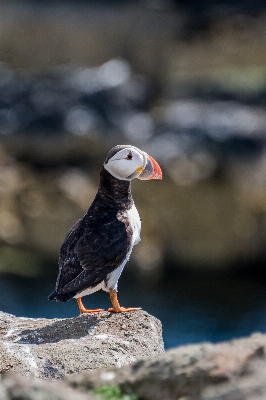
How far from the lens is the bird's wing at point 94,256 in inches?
299

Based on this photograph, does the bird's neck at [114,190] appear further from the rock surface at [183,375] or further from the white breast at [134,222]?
the rock surface at [183,375]

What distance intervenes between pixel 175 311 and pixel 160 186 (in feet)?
12.1

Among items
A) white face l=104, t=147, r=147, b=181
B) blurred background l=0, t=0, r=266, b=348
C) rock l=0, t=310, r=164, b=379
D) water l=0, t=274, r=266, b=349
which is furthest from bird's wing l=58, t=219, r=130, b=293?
water l=0, t=274, r=266, b=349

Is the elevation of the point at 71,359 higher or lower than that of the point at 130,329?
lower

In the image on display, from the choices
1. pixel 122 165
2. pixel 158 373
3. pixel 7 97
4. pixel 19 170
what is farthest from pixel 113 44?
pixel 158 373

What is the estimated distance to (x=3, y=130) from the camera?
25.9 m

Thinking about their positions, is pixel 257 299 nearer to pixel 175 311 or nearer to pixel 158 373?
pixel 175 311

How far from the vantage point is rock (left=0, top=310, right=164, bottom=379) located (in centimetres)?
643

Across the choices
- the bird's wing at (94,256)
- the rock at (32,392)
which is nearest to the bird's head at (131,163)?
the bird's wing at (94,256)

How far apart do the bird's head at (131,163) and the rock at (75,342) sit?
1403 mm

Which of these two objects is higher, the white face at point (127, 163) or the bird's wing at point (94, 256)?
the white face at point (127, 163)

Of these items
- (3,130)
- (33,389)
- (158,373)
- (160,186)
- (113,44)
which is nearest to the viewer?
(33,389)

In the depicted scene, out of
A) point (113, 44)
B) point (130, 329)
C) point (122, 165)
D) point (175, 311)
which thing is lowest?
point (130, 329)

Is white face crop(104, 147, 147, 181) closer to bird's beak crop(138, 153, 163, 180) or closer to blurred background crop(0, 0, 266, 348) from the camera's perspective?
bird's beak crop(138, 153, 163, 180)
